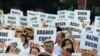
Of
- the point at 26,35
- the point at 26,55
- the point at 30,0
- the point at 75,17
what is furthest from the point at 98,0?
the point at 26,55

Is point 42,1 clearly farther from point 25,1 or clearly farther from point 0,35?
point 0,35

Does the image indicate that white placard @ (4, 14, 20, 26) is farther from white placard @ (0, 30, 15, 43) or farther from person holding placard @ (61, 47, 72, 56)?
person holding placard @ (61, 47, 72, 56)

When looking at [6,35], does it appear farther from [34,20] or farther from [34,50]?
[34,20]

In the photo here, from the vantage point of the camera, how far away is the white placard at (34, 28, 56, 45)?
13.1 m

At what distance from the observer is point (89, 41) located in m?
11.6

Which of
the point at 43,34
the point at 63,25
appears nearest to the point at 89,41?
the point at 43,34

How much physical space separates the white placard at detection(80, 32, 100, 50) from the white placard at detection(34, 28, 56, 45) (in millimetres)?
1562

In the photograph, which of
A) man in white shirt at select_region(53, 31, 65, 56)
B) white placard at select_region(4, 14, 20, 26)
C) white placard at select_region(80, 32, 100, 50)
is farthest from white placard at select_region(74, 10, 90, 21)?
white placard at select_region(80, 32, 100, 50)

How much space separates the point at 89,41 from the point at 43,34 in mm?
1916

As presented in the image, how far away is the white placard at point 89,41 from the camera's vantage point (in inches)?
446

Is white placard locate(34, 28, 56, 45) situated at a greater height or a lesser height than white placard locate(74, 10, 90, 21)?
greater

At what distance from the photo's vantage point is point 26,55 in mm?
10492

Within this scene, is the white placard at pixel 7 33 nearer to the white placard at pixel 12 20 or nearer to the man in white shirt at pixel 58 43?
the man in white shirt at pixel 58 43

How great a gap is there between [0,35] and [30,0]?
25.0 meters
